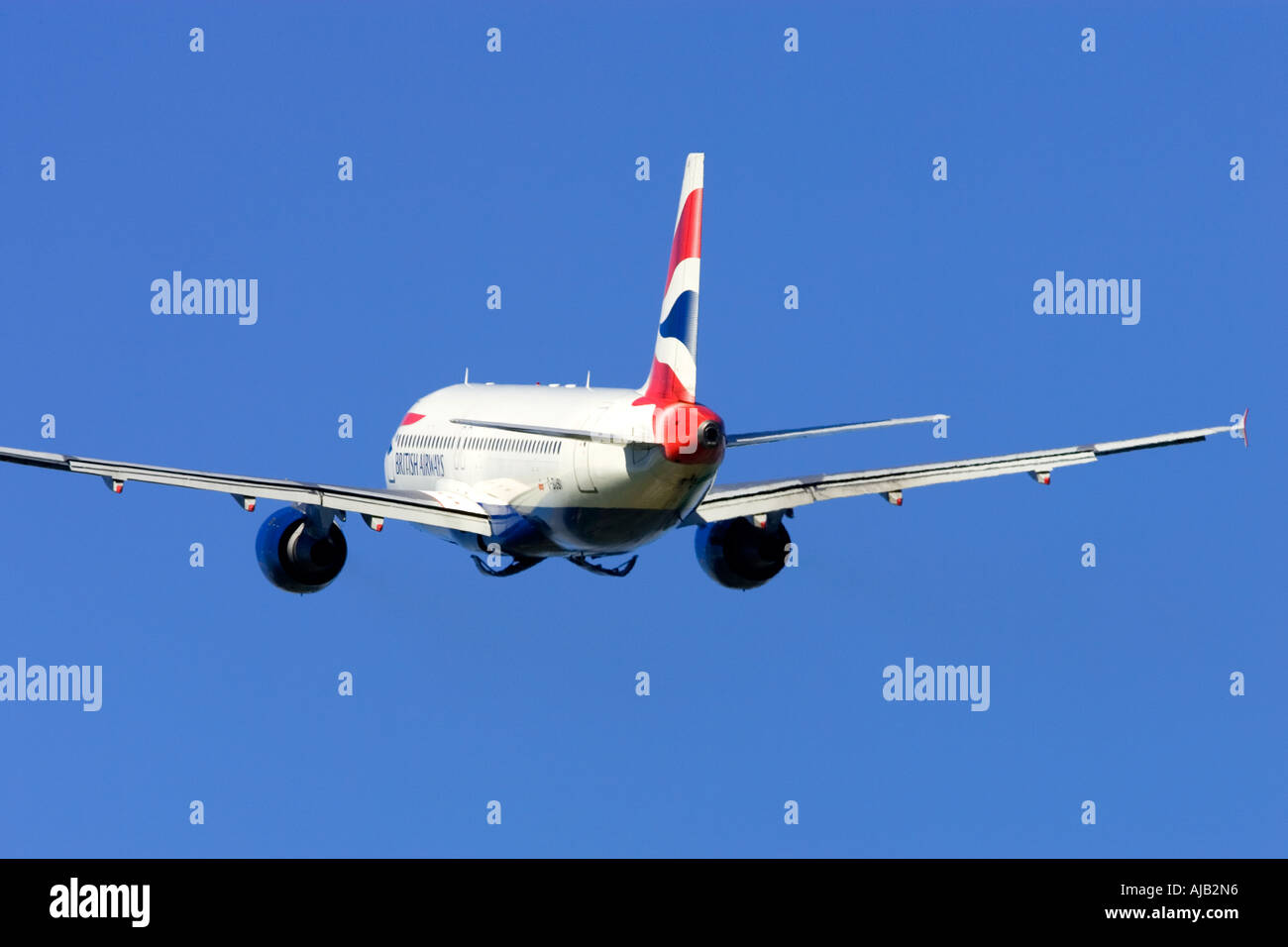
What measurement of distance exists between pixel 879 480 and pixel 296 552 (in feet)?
47.6

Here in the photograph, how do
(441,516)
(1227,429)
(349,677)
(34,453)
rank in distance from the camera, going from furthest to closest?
(349,677)
(441,516)
(1227,429)
(34,453)

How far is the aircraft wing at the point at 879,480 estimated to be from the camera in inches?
2437

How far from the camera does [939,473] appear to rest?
62531mm

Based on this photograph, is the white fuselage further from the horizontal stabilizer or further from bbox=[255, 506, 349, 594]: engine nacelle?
bbox=[255, 506, 349, 594]: engine nacelle

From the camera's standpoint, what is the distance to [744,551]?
214 ft

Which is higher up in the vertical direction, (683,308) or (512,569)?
(683,308)

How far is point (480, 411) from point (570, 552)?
23.5 ft

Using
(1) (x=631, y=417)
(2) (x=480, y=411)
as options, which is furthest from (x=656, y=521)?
(2) (x=480, y=411)

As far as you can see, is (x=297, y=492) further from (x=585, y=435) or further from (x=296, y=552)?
(x=585, y=435)

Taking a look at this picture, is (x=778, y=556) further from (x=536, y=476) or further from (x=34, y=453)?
(x=34, y=453)

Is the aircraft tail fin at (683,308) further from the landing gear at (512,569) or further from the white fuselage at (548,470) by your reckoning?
the landing gear at (512,569)

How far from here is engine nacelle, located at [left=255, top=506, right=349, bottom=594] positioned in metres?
61.7

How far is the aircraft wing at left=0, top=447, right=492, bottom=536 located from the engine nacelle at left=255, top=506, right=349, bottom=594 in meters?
0.98

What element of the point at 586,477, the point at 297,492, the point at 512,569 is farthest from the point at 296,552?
the point at 586,477
